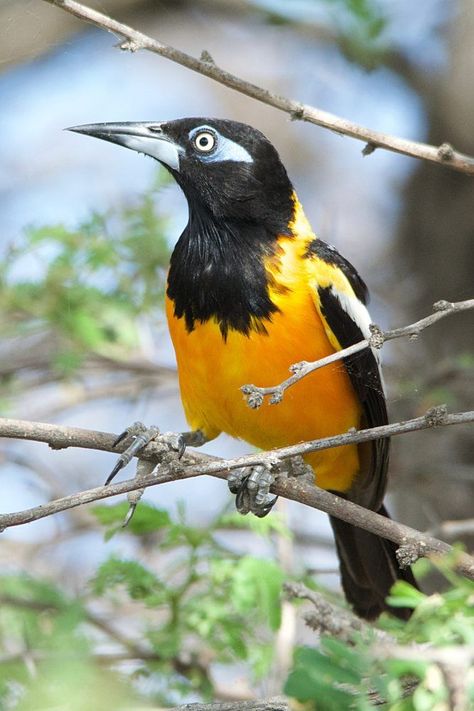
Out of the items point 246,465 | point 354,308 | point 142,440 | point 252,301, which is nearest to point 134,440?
point 142,440

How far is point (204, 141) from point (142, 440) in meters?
1.47

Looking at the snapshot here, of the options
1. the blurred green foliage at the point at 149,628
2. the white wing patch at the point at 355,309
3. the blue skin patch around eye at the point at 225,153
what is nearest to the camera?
the blurred green foliage at the point at 149,628

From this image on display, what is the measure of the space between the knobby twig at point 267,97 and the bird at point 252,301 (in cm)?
61

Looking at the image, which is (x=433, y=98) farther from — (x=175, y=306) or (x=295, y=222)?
(x=175, y=306)

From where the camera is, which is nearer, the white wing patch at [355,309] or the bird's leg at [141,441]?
the bird's leg at [141,441]

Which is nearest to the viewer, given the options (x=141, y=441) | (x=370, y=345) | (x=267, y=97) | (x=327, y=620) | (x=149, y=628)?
(x=370, y=345)

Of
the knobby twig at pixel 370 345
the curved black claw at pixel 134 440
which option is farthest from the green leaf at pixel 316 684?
the curved black claw at pixel 134 440

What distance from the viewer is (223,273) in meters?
3.90

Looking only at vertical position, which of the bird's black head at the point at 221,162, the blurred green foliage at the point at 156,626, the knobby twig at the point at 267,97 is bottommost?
the blurred green foliage at the point at 156,626

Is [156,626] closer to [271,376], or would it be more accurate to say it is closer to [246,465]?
[271,376]

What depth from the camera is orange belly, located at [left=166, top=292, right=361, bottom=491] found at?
378 centimetres

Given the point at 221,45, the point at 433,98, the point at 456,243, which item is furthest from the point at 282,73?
the point at 456,243

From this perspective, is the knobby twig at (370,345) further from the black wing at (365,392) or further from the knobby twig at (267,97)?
the black wing at (365,392)

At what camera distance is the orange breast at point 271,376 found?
3.78m
